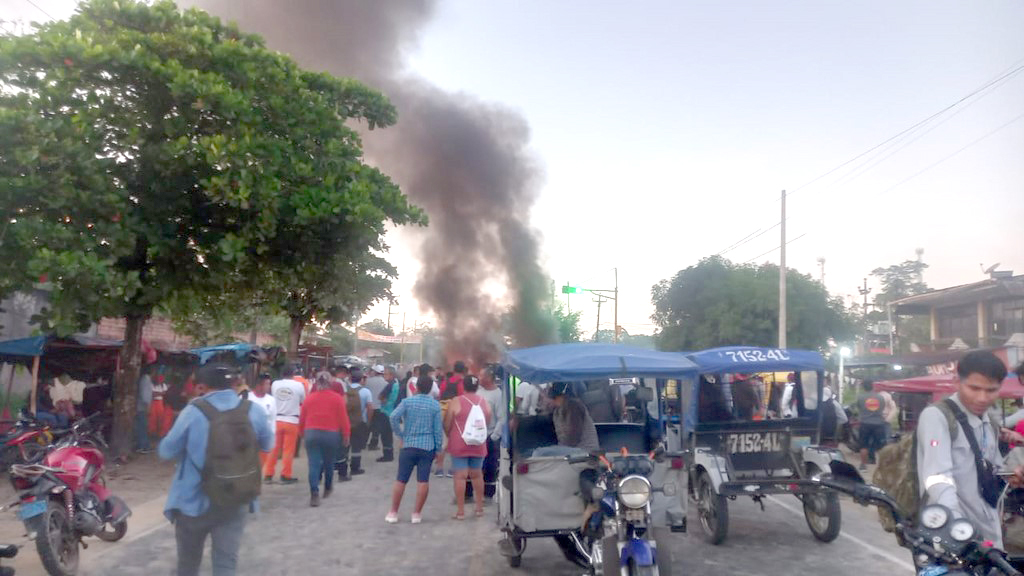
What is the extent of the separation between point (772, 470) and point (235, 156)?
26.1ft

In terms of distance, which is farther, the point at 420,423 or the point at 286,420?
the point at 286,420

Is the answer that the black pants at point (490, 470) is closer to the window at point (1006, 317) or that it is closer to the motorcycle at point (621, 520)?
the motorcycle at point (621, 520)

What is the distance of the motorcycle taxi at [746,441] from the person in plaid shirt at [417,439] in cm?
273

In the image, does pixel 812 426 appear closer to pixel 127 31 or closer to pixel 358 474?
pixel 358 474

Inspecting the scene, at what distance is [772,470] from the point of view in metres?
8.83

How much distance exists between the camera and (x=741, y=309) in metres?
40.2

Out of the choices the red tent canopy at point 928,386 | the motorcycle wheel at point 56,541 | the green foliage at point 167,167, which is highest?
the green foliage at point 167,167

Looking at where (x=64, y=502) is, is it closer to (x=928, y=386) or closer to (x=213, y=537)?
(x=213, y=537)

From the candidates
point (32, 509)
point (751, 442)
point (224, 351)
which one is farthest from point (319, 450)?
point (224, 351)

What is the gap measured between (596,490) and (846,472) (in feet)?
9.02

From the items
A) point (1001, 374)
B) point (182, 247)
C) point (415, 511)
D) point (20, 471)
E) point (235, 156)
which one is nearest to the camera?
point (1001, 374)

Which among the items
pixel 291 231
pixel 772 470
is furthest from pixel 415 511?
pixel 291 231

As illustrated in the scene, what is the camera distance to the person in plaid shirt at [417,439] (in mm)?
8430

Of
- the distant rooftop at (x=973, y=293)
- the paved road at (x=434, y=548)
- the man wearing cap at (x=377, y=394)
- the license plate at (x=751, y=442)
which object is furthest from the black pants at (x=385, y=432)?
the distant rooftop at (x=973, y=293)
